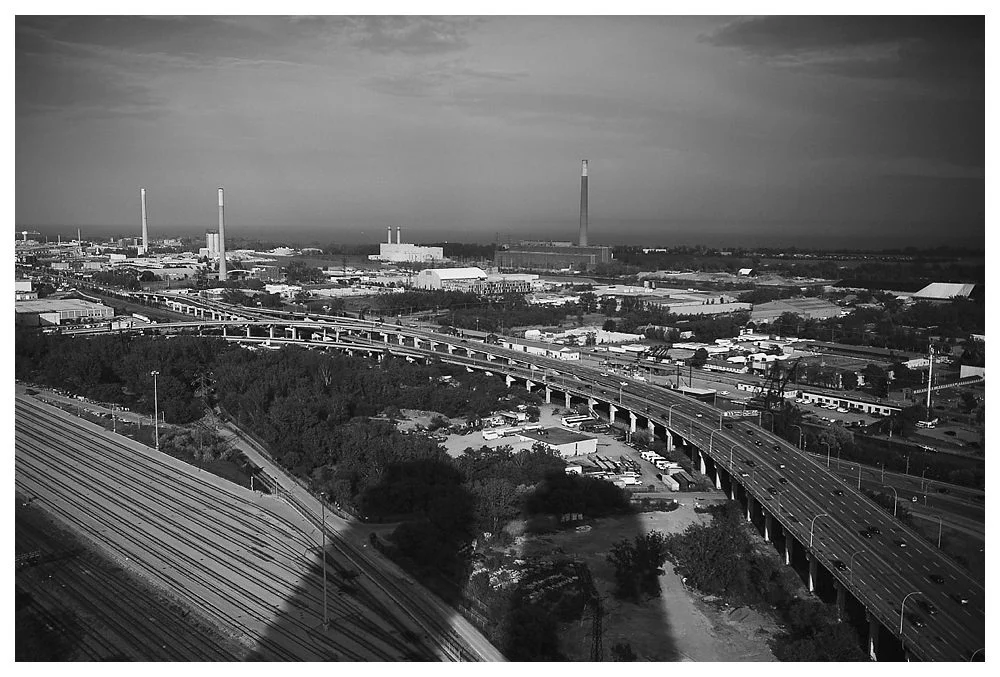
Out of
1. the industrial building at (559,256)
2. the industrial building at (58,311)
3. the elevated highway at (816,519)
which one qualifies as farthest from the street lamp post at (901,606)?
the industrial building at (559,256)

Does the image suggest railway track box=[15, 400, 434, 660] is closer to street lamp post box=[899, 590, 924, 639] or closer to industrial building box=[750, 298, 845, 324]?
street lamp post box=[899, 590, 924, 639]

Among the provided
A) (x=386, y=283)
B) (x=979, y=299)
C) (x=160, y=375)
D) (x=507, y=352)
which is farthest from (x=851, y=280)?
(x=386, y=283)

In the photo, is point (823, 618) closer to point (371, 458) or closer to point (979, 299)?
point (979, 299)

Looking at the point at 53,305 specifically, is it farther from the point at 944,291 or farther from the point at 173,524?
the point at 944,291

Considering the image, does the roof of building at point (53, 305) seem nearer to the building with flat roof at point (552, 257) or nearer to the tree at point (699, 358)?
the tree at point (699, 358)

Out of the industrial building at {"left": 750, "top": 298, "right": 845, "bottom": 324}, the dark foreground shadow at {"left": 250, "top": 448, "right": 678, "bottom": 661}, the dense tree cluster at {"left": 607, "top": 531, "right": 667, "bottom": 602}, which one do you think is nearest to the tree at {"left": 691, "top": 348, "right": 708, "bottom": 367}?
the industrial building at {"left": 750, "top": 298, "right": 845, "bottom": 324}

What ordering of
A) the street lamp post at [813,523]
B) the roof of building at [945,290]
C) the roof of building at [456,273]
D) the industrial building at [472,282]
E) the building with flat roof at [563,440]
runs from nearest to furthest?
the roof of building at [945,290] → the street lamp post at [813,523] → the building with flat roof at [563,440] → the industrial building at [472,282] → the roof of building at [456,273]

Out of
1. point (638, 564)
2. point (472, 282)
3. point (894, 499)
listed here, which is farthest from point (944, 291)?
point (472, 282)
